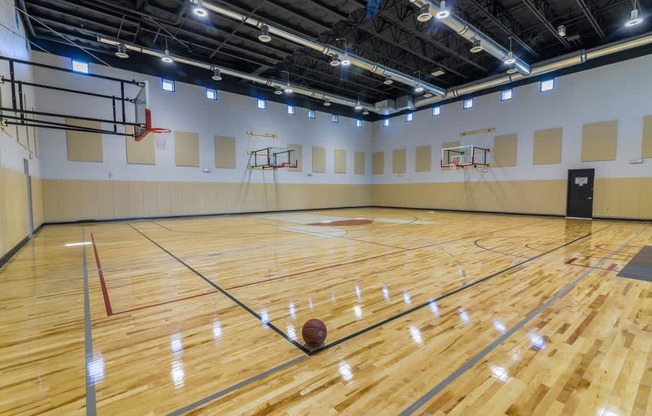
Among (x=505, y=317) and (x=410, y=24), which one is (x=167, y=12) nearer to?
(x=410, y=24)

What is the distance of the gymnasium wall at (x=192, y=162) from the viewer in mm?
11203

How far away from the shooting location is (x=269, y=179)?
642 inches

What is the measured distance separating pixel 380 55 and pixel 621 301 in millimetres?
11428

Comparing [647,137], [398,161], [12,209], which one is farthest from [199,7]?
[647,137]

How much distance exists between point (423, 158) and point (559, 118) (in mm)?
6392

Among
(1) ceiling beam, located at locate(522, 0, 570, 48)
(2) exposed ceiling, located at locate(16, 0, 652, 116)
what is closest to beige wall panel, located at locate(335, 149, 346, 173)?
(2) exposed ceiling, located at locate(16, 0, 652, 116)

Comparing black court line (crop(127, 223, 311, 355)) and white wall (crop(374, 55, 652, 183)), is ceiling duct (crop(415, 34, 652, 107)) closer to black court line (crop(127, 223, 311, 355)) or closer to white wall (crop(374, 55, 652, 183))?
white wall (crop(374, 55, 652, 183))

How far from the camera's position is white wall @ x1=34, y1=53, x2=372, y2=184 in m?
11.0

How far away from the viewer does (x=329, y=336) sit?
266 cm

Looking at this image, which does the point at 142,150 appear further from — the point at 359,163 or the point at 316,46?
the point at 359,163

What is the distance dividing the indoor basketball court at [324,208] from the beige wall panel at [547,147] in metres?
0.08

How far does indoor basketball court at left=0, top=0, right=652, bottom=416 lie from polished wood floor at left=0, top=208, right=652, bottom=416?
0.02m

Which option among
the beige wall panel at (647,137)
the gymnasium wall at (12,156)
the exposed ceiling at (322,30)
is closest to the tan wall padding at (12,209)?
the gymnasium wall at (12,156)

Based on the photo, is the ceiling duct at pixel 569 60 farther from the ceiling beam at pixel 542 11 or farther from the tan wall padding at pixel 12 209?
the tan wall padding at pixel 12 209
